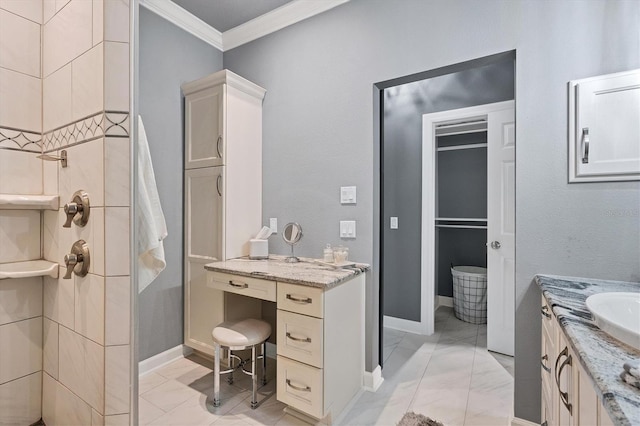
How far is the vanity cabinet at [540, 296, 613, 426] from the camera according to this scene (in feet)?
2.32

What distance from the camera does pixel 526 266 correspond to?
159cm

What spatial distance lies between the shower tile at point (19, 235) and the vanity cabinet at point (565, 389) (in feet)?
6.18

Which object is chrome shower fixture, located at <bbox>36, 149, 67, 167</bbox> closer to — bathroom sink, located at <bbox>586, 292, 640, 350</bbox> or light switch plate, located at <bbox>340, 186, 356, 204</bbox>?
light switch plate, located at <bbox>340, 186, 356, 204</bbox>

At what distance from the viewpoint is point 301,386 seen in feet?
5.46

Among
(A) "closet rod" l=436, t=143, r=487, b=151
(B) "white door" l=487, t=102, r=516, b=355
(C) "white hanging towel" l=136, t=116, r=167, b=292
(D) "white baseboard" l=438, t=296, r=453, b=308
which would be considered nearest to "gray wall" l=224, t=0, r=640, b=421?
(B) "white door" l=487, t=102, r=516, b=355

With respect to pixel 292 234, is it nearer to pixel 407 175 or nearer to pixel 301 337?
pixel 301 337

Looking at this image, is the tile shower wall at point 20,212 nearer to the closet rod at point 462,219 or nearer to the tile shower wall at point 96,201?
the tile shower wall at point 96,201

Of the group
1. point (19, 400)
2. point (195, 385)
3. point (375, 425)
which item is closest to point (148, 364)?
point (195, 385)

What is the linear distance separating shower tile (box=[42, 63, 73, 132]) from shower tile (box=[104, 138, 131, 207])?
12.3 inches

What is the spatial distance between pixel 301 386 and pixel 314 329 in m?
0.34

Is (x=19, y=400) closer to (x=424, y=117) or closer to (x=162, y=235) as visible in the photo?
(x=162, y=235)

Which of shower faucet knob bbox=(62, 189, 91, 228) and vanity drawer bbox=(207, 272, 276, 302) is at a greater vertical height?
shower faucet knob bbox=(62, 189, 91, 228)

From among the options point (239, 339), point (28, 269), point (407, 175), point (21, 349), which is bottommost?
point (239, 339)

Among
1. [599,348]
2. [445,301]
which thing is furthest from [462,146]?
[599,348]
